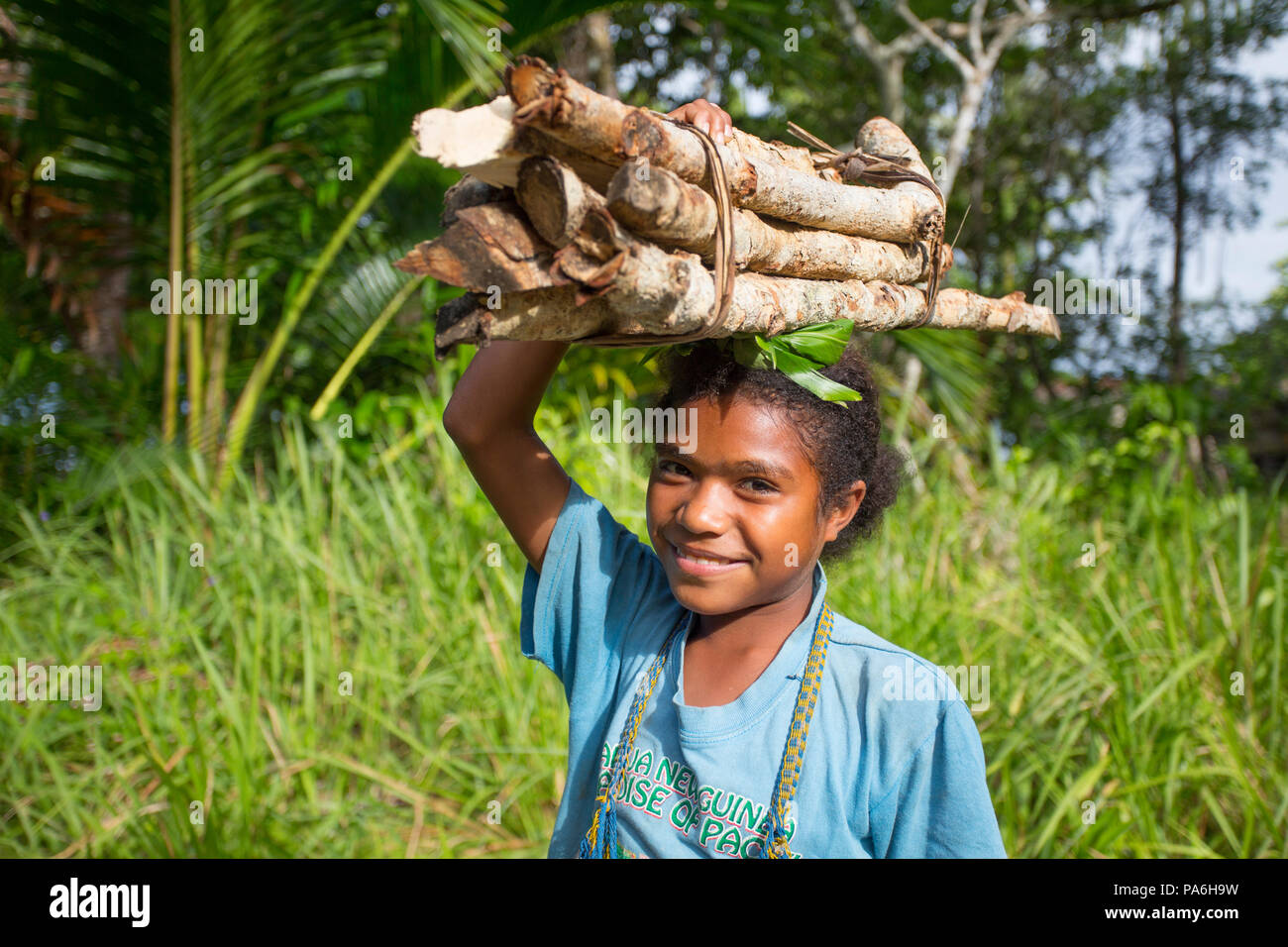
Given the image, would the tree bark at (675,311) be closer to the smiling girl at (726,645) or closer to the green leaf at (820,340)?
the green leaf at (820,340)

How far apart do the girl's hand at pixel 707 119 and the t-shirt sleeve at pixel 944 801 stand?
0.83 meters

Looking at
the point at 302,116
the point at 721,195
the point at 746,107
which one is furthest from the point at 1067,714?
the point at 746,107

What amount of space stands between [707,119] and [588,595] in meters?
0.77

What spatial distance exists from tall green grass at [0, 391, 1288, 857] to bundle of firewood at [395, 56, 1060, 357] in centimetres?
150

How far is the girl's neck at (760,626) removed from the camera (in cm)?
155

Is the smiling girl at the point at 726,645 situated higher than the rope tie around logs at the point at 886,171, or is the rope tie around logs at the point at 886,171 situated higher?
the rope tie around logs at the point at 886,171

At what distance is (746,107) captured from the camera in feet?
23.2

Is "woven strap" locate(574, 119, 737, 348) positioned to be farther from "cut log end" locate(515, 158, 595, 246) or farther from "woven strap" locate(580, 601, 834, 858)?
"woven strap" locate(580, 601, 834, 858)

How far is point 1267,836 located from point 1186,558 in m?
1.07

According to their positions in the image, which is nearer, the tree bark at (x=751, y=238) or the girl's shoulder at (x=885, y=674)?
the tree bark at (x=751, y=238)

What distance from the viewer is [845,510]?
1.64m

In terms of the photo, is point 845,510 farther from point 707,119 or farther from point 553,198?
point 553,198

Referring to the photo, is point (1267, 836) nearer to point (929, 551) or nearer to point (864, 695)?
point (929, 551)

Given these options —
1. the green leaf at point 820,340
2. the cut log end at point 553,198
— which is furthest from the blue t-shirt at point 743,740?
the cut log end at point 553,198
